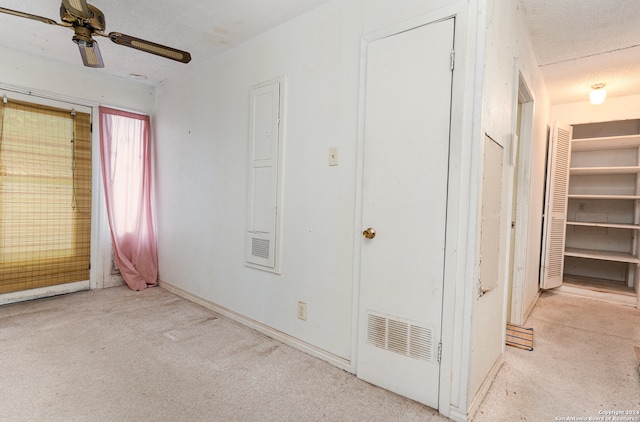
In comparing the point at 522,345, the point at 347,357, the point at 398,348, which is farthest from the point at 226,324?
the point at 522,345

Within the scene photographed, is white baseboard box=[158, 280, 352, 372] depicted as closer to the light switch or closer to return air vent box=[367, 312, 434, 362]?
return air vent box=[367, 312, 434, 362]

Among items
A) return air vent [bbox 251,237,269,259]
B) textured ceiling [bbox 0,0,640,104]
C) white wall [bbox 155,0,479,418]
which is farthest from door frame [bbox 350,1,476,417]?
return air vent [bbox 251,237,269,259]

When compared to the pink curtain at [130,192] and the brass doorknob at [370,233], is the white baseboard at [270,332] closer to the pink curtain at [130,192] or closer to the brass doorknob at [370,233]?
the pink curtain at [130,192]

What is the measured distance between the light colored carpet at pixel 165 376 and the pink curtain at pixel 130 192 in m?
0.96

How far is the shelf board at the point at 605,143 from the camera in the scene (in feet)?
12.1

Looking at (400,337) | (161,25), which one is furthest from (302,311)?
(161,25)

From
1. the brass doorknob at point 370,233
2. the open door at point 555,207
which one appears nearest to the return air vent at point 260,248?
the brass doorknob at point 370,233

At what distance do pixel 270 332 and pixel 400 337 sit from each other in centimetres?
117

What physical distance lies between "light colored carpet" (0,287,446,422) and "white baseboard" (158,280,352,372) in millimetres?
54

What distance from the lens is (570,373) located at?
6.90 feet

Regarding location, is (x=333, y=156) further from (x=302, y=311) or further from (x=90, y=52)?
(x=90, y=52)

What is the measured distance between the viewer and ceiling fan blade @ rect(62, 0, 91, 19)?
156 cm

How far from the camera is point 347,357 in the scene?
2.08 metres

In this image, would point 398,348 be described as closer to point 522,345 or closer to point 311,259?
point 311,259
